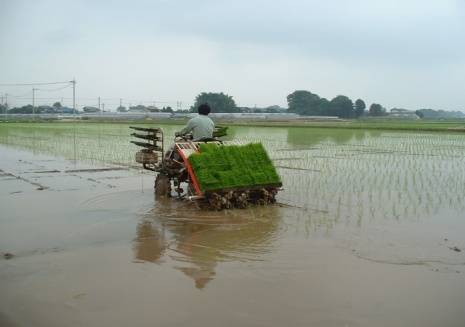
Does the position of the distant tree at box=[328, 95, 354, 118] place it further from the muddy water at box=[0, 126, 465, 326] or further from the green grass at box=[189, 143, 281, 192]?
the green grass at box=[189, 143, 281, 192]

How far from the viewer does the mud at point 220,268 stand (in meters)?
3.07

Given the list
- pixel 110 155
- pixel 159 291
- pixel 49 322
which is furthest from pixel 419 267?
pixel 110 155

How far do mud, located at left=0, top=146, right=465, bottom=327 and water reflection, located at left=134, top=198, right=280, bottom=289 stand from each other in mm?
12

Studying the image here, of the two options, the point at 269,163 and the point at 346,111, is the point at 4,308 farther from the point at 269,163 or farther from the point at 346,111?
the point at 346,111

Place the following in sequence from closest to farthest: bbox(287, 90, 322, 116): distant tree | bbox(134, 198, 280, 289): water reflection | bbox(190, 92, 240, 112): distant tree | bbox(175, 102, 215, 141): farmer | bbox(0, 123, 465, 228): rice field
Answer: bbox(134, 198, 280, 289): water reflection < bbox(0, 123, 465, 228): rice field < bbox(175, 102, 215, 141): farmer < bbox(190, 92, 240, 112): distant tree < bbox(287, 90, 322, 116): distant tree

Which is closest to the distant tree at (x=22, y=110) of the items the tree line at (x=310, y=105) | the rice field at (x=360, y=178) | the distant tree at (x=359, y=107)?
the tree line at (x=310, y=105)

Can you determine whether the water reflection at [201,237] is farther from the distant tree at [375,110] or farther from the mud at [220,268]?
the distant tree at [375,110]

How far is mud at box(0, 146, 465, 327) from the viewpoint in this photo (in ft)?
10.1

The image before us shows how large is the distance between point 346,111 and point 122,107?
5567 cm

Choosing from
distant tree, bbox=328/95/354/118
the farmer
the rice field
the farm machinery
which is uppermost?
distant tree, bbox=328/95/354/118

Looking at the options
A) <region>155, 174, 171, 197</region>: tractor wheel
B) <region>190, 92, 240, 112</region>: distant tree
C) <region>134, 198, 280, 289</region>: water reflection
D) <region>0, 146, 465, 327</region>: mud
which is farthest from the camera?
<region>190, 92, 240, 112</region>: distant tree

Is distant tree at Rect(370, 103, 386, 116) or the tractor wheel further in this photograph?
distant tree at Rect(370, 103, 386, 116)

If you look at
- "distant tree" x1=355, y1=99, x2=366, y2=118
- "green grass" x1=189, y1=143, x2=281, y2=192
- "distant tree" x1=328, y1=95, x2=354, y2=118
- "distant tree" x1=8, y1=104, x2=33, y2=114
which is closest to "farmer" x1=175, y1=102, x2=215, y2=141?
"green grass" x1=189, y1=143, x2=281, y2=192

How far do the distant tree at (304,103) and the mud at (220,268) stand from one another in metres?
67.4
